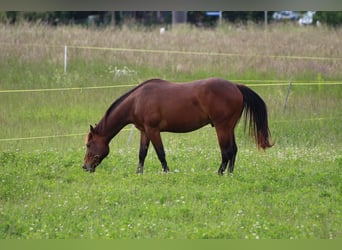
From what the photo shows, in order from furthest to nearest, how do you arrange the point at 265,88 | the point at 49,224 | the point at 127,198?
the point at 265,88
the point at 127,198
the point at 49,224

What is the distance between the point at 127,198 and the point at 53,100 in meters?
7.55

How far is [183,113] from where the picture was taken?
995 cm

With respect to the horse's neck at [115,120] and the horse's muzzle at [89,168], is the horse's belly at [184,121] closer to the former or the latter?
the horse's neck at [115,120]

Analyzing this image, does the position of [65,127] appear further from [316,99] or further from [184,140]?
[316,99]

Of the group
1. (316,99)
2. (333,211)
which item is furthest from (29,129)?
(333,211)

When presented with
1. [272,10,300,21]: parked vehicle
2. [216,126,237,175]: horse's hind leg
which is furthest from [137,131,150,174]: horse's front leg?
[272,10,300,21]: parked vehicle

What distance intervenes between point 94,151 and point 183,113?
4.73 ft

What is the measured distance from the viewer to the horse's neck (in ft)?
33.7

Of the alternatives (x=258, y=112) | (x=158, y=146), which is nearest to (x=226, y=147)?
(x=258, y=112)

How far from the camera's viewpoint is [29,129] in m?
13.8

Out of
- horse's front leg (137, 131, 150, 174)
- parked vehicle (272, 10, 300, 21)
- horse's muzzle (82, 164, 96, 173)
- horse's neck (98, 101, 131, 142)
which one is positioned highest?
horse's neck (98, 101, 131, 142)

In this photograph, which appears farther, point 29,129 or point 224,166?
point 29,129

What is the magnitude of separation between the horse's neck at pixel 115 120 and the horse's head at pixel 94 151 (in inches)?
4.2

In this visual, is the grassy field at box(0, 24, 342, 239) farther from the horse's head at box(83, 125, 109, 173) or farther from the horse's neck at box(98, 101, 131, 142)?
the horse's neck at box(98, 101, 131, 142)
